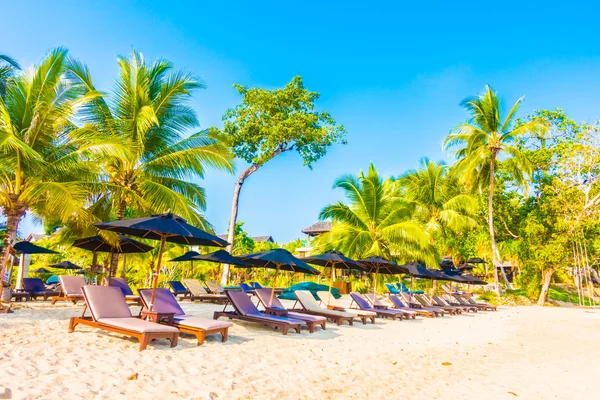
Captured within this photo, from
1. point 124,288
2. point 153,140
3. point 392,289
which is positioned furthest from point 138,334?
point 392,289

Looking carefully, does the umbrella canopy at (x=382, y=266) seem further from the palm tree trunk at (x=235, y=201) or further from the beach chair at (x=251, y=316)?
the palm tree trunk at (x=235, y=201)

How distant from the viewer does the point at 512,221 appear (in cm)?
2616

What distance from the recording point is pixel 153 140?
13.6 m

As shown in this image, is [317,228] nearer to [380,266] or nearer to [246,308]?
[380,266]

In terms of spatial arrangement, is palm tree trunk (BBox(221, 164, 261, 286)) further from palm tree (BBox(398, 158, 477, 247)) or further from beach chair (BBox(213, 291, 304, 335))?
palm tree (BBox(398, 158, 477, 247))

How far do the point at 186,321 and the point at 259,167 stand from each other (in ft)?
52.0

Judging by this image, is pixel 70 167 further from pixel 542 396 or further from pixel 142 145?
pixel 542 396

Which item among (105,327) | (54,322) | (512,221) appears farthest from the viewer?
(512,221)

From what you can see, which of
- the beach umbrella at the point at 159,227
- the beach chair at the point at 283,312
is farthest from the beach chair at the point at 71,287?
the beach chair at the point at 283,312

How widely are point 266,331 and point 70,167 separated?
6193 millimetres

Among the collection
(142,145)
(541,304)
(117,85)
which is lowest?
Result: (541,304)

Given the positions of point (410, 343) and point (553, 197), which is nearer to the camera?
point (410, 343)

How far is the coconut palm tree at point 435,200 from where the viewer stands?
83.3ft

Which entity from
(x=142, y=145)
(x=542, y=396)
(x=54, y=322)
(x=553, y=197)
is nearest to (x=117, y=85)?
(x=142, y=145)
